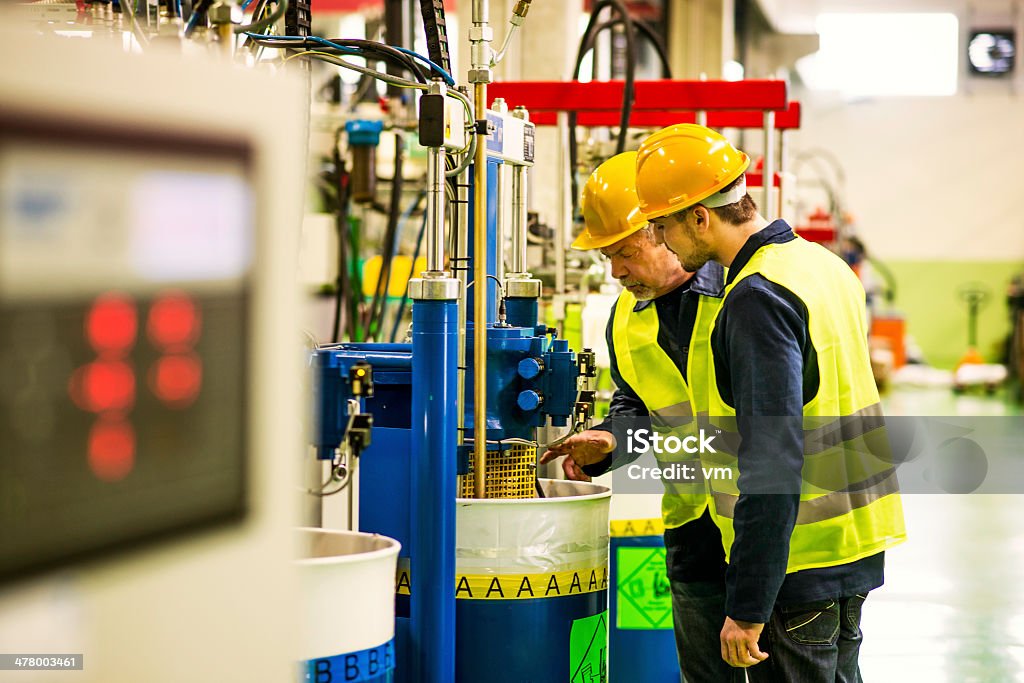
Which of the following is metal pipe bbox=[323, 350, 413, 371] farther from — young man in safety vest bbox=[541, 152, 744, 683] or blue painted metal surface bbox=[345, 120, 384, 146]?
blue painted metal surface bbox=[345, 120, 384, 146]

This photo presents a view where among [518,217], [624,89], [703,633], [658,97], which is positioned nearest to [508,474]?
[703,633]

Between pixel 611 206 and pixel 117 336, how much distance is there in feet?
6.59

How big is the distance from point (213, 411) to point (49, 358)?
15cm

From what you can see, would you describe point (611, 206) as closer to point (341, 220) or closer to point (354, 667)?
point (354, 667)

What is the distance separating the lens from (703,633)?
2715 mm

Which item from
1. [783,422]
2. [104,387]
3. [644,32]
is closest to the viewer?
[104,387]

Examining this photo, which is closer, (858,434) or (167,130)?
(167,130)

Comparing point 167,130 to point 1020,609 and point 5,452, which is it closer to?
point 5,452

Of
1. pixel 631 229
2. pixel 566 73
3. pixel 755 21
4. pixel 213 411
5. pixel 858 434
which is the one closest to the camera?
pixel 213 411

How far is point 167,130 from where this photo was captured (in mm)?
877

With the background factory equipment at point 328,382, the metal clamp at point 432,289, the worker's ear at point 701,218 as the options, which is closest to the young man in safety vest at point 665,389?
the background factory equipment at point 328,382

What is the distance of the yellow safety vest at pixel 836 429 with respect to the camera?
211cm

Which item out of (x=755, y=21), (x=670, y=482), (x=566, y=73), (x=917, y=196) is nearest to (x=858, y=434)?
(x=670, y=482)

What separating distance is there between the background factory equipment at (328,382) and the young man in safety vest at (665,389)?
147 mm
